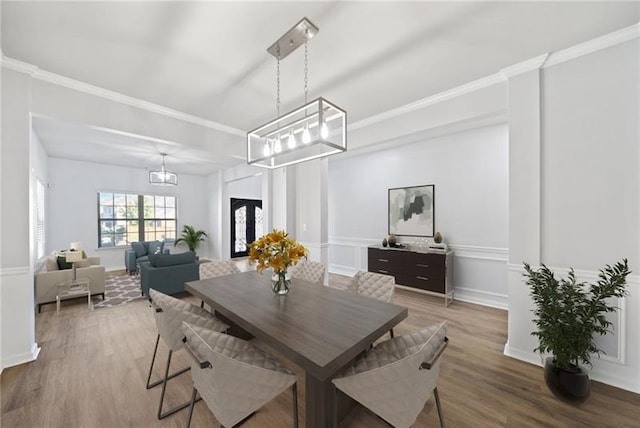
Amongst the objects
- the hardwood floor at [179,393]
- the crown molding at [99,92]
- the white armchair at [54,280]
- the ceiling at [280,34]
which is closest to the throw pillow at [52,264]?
the white armchair at [54,280]

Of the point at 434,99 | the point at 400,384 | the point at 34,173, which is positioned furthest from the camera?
the point at 34,173

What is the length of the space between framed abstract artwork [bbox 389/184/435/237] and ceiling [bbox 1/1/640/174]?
2.10 meters

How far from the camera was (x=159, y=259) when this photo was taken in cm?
403

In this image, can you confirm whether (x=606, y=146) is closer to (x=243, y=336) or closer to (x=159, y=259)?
(x=243, y=336)

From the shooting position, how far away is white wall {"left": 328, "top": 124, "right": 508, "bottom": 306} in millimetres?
3787

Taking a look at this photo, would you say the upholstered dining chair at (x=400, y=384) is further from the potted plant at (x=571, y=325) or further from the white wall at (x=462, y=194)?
the white wall at (x=462, y=194)

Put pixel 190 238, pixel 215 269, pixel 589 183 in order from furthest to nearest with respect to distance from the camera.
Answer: pixel 190 238 < pixel 215 269 < pixel 589 183

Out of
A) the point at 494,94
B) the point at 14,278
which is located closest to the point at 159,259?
the point at 14,278

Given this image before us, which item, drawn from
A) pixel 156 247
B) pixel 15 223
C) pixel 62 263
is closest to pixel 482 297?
pixel 15 223

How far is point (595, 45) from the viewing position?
2066 millimetres

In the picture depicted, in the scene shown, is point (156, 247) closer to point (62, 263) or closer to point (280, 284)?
point (62, 263)

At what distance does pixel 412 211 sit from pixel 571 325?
2963 millimetres

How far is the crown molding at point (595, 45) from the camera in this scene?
1940mm

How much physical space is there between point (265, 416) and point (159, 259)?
3.29 metres
